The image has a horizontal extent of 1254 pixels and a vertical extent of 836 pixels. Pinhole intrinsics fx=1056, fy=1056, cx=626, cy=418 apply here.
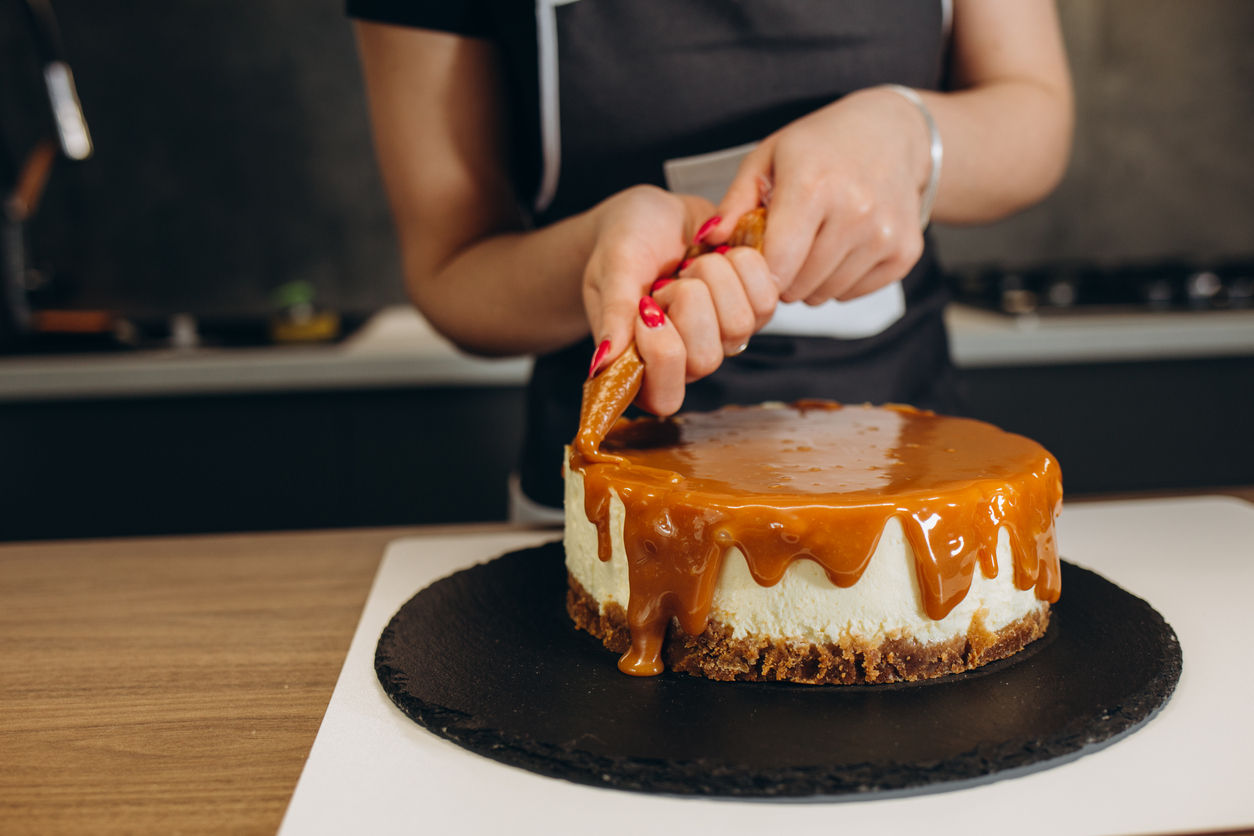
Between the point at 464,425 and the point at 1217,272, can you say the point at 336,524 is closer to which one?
the point at 464,425

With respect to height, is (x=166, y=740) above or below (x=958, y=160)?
below

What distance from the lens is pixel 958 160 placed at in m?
1.08

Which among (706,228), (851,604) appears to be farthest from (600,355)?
(851,604)

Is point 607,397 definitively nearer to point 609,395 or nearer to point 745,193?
point 609,395

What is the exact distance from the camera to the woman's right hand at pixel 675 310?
812 millimetres

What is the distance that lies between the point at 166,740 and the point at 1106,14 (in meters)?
2.77

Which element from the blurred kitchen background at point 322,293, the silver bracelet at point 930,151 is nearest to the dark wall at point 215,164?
the blurred kitchen background at point 322,293

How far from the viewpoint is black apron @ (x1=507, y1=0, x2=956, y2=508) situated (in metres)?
1.21

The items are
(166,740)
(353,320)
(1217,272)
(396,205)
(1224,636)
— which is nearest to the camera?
(166,740)

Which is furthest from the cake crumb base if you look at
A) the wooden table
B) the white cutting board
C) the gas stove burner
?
the gas stove burner

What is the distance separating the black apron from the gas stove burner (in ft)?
3.19

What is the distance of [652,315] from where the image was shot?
0.81m

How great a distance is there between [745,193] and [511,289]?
0.35m

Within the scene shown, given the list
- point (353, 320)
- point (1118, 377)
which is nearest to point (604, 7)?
point (1118, 377)
